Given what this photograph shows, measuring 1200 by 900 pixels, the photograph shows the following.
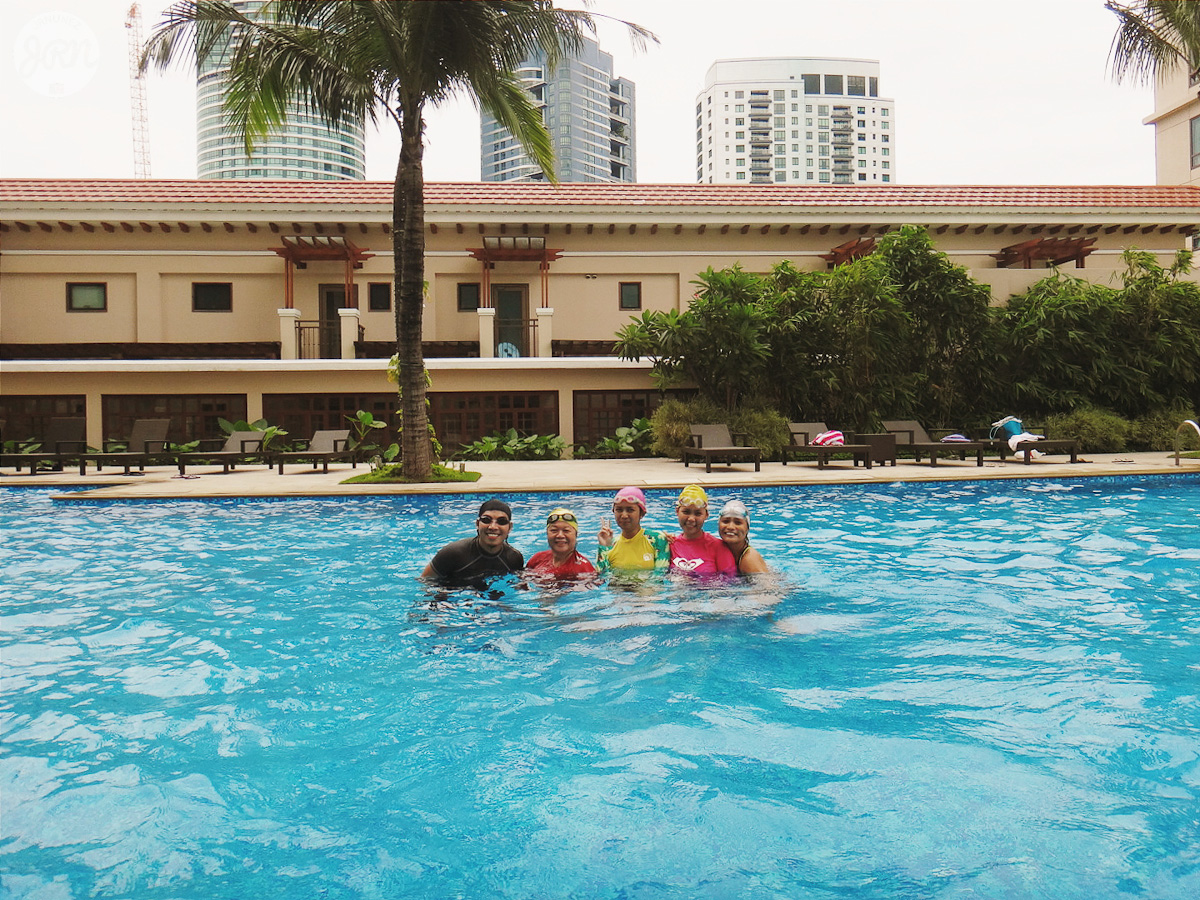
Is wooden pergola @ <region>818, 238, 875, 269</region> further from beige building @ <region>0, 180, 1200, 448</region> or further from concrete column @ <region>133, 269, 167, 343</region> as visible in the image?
concrete column @ <region>133, 269, 167, 343</region>

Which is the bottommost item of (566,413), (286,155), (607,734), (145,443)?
(607,734)

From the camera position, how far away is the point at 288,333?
21.2m

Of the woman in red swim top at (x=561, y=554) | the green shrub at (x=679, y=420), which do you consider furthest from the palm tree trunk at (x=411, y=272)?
the woman in red swim top at (x=561, y=554)

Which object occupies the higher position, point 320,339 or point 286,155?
point 286,155

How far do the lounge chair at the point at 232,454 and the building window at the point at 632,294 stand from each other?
34.6 feet

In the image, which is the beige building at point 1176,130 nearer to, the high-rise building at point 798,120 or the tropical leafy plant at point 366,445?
the tropical leafy plant at point 366,445

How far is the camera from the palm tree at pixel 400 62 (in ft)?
40.8

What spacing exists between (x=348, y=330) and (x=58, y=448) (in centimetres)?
681

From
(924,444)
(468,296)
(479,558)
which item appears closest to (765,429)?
(924,444)

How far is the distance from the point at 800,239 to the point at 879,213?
2.22m

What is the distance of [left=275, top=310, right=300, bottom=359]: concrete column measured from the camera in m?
21.0

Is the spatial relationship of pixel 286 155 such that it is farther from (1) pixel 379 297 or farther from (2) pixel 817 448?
(2) pixel 817 448

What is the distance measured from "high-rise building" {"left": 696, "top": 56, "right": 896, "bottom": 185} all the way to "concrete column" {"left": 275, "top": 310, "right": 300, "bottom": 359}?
119907mm

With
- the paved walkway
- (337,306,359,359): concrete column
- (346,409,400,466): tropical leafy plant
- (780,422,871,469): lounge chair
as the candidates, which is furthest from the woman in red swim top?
(337,306,359,359): concrete column
